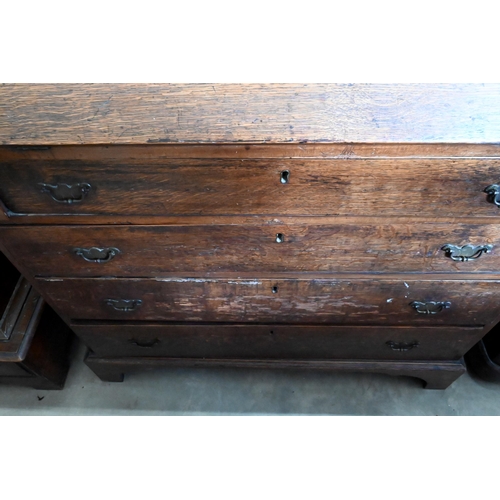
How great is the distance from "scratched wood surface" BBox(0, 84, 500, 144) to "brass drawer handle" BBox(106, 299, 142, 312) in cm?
50

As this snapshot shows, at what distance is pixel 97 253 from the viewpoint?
0.90 meters

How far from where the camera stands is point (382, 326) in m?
1.13

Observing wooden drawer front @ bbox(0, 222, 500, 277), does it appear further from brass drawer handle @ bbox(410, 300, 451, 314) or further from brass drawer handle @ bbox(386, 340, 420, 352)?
brass drawer handle @ bbox(386, 340, 420, 352)

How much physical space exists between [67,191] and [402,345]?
98 cm

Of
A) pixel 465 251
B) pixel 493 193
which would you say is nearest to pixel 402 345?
pixel 465 251

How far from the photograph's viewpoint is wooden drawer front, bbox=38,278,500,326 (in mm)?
971

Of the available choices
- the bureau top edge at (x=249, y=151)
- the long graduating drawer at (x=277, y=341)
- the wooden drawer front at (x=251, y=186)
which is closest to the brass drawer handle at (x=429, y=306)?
the long graduating drawer at (x=277, y=341)

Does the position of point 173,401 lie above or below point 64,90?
below

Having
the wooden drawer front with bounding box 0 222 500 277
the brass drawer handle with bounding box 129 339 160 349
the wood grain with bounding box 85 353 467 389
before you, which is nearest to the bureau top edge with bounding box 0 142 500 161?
the wooden drawer front with bounding box 0 222 500 277

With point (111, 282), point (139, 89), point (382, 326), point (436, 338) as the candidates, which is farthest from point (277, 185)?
point (436, 338)

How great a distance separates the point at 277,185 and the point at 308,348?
681 mm

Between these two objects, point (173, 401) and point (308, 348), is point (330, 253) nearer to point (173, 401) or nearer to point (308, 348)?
point (308, 348)

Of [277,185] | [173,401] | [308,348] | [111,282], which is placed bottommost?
[173,401]
